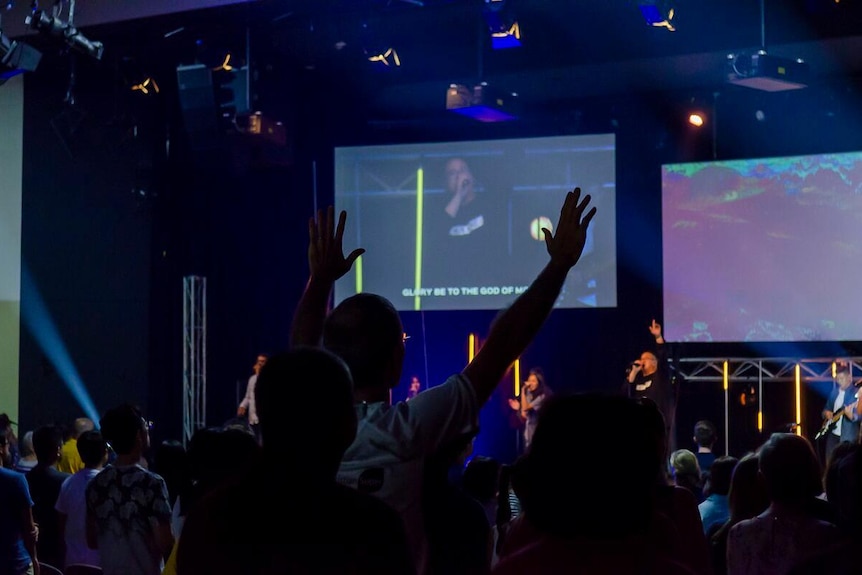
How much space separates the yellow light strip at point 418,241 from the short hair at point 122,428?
788 cm

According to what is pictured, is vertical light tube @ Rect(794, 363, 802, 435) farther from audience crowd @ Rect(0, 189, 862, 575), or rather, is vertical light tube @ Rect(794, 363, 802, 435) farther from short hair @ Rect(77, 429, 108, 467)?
audience crowd @ Rect(0, 189, 862, 575)

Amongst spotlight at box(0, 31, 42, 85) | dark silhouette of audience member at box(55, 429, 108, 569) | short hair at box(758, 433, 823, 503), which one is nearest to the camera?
short hair at box(758, 433, 823, 503)

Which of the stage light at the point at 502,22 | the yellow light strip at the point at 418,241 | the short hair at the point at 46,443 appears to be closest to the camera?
the short hair at the point at 46,443

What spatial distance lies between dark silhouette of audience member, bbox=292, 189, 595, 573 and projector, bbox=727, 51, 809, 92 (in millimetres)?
7218

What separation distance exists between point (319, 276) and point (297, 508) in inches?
33.6

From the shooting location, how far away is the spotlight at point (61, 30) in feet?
27.7

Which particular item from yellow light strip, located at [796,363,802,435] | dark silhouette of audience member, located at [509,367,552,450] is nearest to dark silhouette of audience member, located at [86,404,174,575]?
dark silhouette of audience member, located at [509,367,552,450]

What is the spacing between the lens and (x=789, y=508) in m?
2.60

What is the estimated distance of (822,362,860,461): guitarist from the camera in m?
8.77

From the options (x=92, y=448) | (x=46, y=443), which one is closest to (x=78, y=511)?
(x=92, y=448)

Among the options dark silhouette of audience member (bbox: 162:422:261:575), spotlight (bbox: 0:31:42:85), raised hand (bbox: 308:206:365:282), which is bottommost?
dark silhouette of audience member (bbox: 162:422:261:575)

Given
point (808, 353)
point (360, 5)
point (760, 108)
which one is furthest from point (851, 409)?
point (360, 5)

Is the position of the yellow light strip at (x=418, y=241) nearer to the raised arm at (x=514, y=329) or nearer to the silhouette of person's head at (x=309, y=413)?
the raised arm at (x=514, y=329)

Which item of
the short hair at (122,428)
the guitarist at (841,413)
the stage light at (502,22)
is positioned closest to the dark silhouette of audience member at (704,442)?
the guitarist at (841,413)
